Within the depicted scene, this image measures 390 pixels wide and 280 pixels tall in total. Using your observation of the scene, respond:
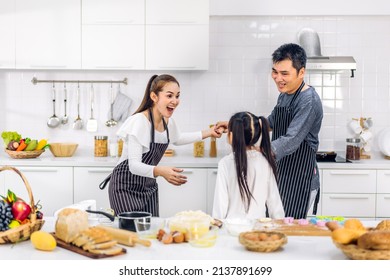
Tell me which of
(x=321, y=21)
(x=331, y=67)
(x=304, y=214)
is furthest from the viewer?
(x=321, y=21)

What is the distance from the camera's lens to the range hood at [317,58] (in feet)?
15.2

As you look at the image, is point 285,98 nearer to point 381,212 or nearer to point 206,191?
point 206,191

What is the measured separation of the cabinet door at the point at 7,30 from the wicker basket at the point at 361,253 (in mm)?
3699

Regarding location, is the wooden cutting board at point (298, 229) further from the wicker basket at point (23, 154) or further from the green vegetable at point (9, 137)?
the green vegetable at point (9, 137)

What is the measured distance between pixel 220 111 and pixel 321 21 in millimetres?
1213

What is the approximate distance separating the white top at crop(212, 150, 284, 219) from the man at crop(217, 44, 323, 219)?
334mm

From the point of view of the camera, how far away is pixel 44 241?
7.05 feet

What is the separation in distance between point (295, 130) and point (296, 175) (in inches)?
13.0

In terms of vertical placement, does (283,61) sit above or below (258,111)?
above

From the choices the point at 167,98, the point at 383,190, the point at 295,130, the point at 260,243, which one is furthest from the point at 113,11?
the point at 260,243

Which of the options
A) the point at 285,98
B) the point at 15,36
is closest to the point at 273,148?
the point at 285,98

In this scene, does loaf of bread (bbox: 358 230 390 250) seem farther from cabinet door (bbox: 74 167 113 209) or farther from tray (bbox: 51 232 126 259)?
cabinet door (bbox: 74 167 113 209)

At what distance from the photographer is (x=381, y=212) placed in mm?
4668

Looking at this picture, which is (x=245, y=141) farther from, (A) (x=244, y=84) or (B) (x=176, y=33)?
(A) (x=244, y=84)
